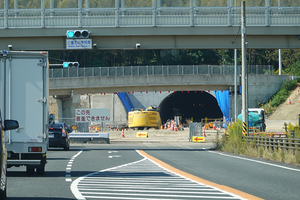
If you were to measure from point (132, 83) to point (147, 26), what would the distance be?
22104 millimetres

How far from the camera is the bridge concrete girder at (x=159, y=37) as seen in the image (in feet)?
89.7

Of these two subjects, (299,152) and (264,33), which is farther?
(264,33)

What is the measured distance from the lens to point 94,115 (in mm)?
44219

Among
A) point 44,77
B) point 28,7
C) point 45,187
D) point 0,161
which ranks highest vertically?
point 28,7

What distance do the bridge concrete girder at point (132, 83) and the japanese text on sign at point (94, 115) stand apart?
5.12 m

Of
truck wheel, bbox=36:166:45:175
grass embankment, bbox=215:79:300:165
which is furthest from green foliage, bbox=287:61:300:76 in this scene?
truck wheel, bbox=36:166:45:175

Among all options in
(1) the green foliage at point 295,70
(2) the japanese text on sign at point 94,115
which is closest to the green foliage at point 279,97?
(1) the green foliage at point 295,70

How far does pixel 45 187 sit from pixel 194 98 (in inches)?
3072

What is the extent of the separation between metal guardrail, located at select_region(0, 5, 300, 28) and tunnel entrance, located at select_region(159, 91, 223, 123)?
55993mm

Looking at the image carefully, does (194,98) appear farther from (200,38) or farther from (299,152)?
(299,152)

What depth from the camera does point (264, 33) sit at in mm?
27766

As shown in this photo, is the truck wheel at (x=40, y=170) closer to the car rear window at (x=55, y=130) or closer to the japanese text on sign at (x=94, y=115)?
the car rear window at (x=55, y=130)

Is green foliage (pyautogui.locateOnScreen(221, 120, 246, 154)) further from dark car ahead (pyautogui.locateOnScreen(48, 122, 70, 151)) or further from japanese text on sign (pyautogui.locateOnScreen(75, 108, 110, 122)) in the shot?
japanese text on sign (pyautogui.locateOnScreen(75, 108, 110, 122))

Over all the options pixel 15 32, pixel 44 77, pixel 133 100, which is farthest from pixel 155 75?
pixel 44 77
